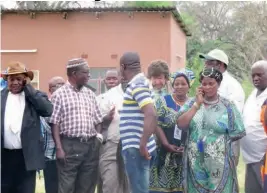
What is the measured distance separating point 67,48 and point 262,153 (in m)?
13.4

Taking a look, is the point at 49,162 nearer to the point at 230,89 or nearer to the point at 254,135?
the point at 230,89

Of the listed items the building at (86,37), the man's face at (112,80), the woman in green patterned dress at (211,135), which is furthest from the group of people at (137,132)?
the building at (86,37)

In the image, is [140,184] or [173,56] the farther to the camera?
[173,56]

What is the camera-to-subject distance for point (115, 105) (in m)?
6.17

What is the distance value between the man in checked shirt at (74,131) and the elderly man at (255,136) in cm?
162

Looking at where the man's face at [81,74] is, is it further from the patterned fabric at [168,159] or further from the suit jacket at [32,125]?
the patterned fabric at [168,159]

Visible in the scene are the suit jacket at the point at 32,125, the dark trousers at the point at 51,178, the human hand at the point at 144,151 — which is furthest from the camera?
the dark trousers at the point at 51,178

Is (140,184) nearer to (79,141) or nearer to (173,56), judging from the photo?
(79,141)

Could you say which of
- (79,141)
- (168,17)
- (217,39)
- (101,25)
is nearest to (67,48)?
(101,25)

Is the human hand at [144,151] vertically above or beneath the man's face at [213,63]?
beneath

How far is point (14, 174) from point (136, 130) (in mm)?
1296

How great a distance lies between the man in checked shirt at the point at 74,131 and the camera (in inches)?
225

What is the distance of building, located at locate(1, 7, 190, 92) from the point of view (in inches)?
710

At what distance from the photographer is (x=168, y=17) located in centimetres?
1798
